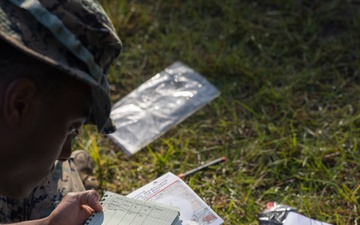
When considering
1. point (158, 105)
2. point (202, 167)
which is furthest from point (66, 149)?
point (158, 105)

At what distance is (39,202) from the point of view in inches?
91.5

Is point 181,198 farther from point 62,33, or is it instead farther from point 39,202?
point 62,33

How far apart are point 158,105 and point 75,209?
1.08 metres

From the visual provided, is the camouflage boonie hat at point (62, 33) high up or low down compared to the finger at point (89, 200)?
up

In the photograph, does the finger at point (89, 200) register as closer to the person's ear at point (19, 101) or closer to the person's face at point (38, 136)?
the person's face at point (38, 136)

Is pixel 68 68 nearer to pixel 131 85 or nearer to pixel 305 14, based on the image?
pixel 131 85

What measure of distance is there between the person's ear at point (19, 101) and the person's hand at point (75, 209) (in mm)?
549

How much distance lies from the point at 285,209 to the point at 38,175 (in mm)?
1061

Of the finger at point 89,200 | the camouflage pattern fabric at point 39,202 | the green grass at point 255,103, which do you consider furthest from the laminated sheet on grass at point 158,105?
the finger at point 89,200

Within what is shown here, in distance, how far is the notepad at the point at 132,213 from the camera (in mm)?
2221

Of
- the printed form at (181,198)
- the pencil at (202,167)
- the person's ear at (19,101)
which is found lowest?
the pencil at (202,167)

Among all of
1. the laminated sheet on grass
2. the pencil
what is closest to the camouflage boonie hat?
the pencil

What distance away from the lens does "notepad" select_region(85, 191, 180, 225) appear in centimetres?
222

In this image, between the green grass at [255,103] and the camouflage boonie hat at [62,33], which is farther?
the green grass at [255,103]
